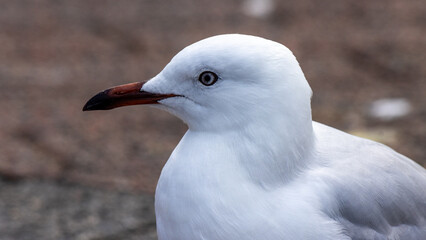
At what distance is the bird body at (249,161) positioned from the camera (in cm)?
212

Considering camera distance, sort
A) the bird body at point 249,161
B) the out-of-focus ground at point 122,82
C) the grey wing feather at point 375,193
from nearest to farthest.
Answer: the bird body at point 249,161 < the grey wing feather at point 375,193 < the out-of-focus ground at point 122,82

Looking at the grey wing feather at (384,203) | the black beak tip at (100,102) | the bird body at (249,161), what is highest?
the black beak tip at (100,102)

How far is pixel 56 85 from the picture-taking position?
17.6ft

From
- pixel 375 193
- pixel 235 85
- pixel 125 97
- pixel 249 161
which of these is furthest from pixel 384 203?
pixel 125 97

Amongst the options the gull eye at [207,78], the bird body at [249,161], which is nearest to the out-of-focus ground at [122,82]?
the bird body at [249,161]

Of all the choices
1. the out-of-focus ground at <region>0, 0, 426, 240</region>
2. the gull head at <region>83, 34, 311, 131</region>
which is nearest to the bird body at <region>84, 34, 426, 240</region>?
the gull head at <region>83, 34, 311, 131</region>

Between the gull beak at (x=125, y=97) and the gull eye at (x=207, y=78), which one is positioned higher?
the gull eye at (x=207, y=78)

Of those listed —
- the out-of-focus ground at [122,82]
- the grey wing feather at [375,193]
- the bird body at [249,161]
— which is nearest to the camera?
the bird body at [249,161]

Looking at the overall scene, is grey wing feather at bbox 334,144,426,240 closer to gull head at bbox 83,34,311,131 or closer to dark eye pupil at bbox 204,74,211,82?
gull head at bbox 83,34,311,131

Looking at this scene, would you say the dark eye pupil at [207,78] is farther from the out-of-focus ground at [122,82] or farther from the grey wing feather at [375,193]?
the out-of-focus ground at [122,82]

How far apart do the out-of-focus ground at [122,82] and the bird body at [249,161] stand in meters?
1.37

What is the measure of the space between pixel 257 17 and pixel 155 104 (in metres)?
4.52

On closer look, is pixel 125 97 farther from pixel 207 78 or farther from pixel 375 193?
pixel 375 193

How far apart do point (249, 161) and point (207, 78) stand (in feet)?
0.98
